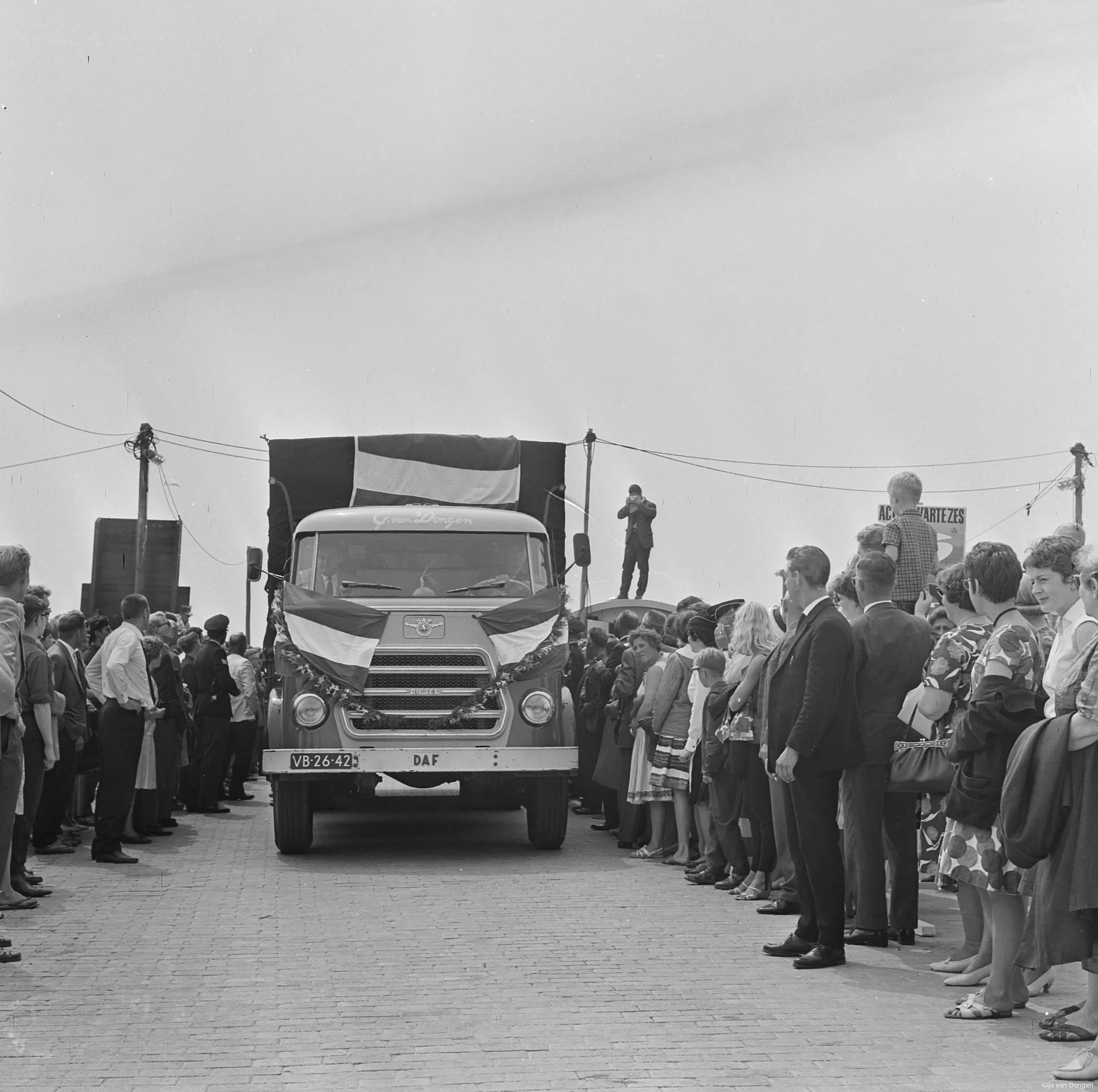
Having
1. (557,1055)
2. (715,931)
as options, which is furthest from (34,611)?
(557,1055)

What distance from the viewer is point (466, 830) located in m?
15.1

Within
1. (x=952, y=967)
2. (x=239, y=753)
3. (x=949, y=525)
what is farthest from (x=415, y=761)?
(x=949, y=525)

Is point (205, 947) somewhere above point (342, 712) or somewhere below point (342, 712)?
below

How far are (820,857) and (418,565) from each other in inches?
249

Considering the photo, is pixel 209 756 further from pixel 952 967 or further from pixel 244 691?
pixel 952 967

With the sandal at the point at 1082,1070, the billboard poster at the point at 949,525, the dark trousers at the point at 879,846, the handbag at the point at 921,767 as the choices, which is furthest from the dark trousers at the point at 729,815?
the billboard poster at the point at 949,525

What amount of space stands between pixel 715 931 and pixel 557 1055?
10.8 ft

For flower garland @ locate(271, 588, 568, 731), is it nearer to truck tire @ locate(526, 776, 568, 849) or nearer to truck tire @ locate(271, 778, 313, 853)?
truck tire @ locate(271, 778, 313, 853)

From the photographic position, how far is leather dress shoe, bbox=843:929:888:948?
27.5 ft

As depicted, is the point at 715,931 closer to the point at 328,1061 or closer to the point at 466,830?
the point at 328,1061

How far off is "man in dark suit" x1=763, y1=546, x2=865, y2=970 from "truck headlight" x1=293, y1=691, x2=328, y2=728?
16.5 feet

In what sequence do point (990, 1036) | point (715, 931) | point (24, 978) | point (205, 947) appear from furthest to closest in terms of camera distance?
point (715, 931) < point (205, 947) < point (24, 978) < point (990, 1036)

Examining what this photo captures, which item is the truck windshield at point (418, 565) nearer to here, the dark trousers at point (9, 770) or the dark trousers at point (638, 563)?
the dark trousers at point (9, 770)

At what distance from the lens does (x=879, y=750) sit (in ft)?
26.7
